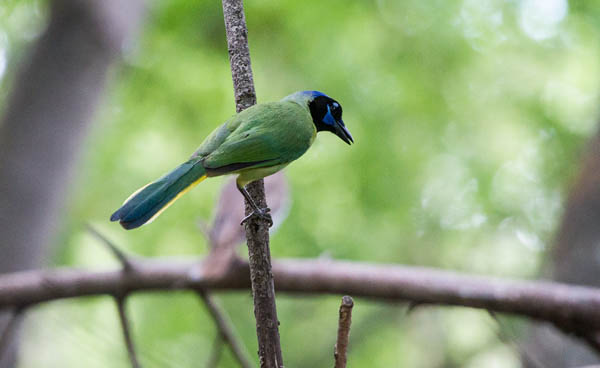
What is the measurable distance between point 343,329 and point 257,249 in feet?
1.33

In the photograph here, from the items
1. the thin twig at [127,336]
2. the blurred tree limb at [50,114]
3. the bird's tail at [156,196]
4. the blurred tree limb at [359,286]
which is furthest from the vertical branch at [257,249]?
the blurred tree limb at [50,114]

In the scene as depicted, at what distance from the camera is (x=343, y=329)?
175cm

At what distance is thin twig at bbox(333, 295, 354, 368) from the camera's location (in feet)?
5.61

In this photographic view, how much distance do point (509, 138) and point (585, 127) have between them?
1.01 meters

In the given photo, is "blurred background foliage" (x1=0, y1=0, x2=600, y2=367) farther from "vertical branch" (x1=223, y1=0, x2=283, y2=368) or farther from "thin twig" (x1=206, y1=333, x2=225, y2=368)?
"vertical branch" (x1=223, y1=0, x2=283, y2=368)

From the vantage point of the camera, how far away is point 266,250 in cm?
199

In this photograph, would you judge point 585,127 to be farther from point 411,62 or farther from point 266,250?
point 266,250

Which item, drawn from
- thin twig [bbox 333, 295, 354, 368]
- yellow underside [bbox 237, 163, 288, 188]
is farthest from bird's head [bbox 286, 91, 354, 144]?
thin twig [bbox 333, 295, 354, 368]

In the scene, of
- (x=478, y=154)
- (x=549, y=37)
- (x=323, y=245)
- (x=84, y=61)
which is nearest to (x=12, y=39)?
(x=84, y=61)

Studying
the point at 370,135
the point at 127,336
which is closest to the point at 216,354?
the point at 127,336

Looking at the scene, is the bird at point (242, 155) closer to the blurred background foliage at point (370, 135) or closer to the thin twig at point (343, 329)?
the thin twig at point (343, 329)

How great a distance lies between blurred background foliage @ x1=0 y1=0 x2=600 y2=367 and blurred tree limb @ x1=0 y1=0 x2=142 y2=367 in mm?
1909

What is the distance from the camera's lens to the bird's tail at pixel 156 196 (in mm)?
1823

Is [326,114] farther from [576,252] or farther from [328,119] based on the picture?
[576,252]
